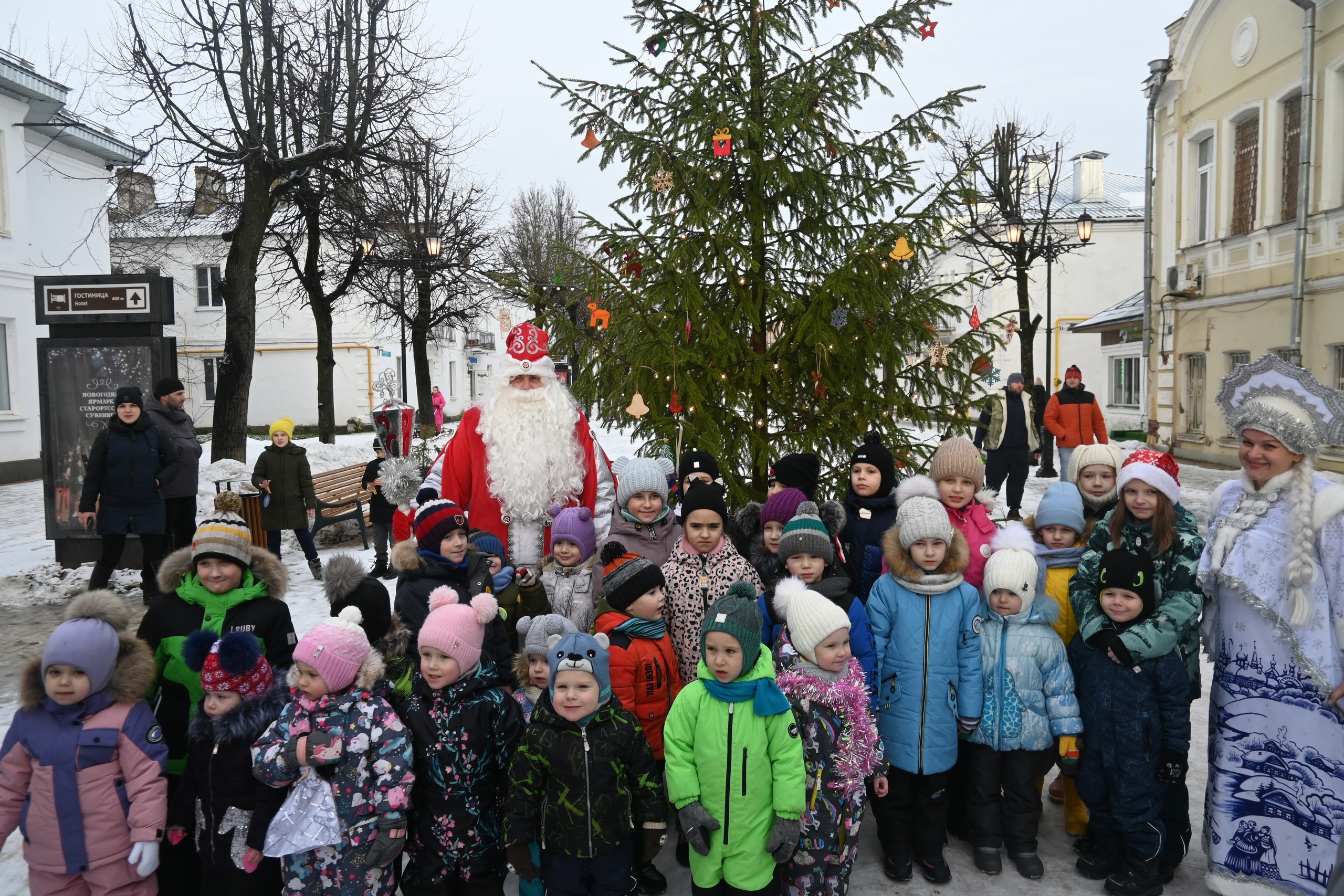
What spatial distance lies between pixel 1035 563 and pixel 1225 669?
0.79m

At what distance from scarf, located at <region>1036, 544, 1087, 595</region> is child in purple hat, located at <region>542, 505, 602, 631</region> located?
1983 millimetres

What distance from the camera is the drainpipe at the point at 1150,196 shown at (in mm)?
17406

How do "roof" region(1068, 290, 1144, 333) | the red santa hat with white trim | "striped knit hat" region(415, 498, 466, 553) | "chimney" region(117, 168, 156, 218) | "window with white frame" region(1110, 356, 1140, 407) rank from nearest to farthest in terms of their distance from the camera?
1. "striped knit hat" region(415, 498, 466, 553)
2. the red santa hat with white trim
3. "chimney" region(117, 168, 156, 218)
4. "roof" region(1068, 290, 1144, 333)
5. "window with white frame" region(1110, 356, 1140, 407)

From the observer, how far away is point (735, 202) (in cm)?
514

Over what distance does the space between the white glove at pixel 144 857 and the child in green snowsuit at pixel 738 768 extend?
1744 millimetres

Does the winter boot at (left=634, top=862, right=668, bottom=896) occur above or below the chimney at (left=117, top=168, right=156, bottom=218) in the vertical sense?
below

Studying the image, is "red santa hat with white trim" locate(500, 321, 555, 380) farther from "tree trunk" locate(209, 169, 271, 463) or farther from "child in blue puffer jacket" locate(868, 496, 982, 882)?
"tree trunk" locate(209, 169, 271, 463)

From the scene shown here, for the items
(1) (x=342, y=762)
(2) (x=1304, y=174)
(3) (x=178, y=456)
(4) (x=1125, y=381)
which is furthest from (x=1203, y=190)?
(1) (x=342, y=762)

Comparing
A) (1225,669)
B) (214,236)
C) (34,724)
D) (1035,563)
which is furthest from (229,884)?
(214,236)

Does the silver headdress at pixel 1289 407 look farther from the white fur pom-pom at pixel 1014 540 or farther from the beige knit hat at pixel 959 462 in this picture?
the beige knit hat at pixel 959 462

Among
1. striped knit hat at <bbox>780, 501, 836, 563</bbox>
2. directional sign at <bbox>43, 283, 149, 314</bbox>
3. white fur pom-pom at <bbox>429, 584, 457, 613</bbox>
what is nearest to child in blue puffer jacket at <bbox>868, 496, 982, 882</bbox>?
striped knit hat at <bbox>780, 501, 836, 563</bbox>

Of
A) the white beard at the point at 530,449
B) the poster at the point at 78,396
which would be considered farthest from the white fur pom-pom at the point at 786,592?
the poster at the point at 78,396

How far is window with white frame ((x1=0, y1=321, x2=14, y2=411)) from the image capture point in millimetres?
16125

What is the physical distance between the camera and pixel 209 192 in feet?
41.3
